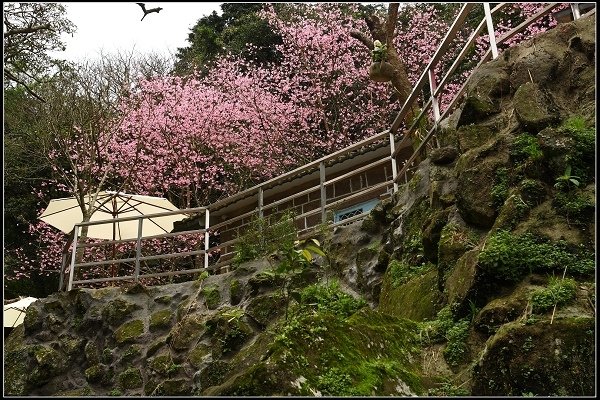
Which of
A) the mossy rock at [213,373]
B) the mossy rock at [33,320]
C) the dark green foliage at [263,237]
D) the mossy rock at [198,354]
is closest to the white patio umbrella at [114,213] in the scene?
the mossy rock at [33,320]

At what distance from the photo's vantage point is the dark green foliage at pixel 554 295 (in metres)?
3.40

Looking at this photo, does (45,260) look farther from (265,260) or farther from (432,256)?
(432,256)

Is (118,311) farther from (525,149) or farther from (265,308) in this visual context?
(525,149)

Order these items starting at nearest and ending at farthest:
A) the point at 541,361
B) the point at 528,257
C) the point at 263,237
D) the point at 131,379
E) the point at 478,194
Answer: the point at 541,361
the point at 528,257
the point at 478,194
the point at 131,379
the point at 263,237

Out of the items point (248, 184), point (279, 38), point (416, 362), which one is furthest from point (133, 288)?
point (279, 38)

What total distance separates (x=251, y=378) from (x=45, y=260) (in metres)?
17.2

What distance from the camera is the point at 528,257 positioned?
380 cm

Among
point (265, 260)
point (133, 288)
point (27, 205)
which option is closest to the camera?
point (265, 260)

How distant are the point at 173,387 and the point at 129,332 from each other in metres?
1.38

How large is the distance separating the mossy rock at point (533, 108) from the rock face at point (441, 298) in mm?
16

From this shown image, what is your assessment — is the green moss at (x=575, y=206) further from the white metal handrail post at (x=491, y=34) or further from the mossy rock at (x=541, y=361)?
the white metal handrail post at (x=491, y=34)

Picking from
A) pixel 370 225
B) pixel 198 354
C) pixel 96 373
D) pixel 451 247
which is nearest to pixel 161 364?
pixel 198 354

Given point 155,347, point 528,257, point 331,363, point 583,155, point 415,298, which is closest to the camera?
point 331,363

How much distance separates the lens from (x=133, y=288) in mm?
8352
